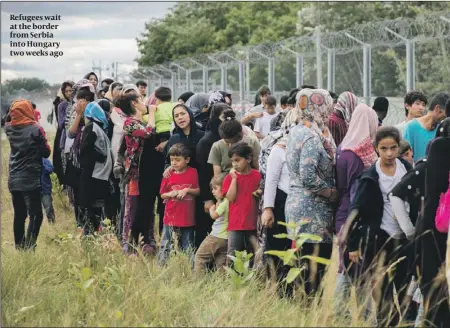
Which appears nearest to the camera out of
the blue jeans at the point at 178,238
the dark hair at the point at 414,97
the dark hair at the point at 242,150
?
the dark hair at the point at 242,150

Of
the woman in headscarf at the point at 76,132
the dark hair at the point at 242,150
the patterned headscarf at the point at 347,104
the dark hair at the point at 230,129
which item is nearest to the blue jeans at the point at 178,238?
the dark hair at the point at 230,129

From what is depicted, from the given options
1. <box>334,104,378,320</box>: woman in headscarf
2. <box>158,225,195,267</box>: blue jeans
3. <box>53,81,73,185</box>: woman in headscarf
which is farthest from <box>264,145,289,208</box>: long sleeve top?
<box>53,81,73,185</box>: woman in headscarf

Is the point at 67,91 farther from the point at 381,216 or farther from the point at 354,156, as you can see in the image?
the point at 381,216

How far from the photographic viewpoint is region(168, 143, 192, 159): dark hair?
9312mm

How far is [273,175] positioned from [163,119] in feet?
11.1

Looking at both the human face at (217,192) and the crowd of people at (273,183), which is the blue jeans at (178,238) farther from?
the human face at (217,192)

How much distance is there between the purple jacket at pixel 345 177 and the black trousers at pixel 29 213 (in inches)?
152

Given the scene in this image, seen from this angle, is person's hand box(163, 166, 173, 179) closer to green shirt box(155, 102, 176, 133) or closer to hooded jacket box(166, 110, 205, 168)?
hooded jacket box(166, 110, 205, 168)

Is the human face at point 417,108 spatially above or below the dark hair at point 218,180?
above

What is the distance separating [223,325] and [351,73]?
98.1 ft

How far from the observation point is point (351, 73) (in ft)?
115

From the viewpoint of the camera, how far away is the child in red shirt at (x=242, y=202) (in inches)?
329

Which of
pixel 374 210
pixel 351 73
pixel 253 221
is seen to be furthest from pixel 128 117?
pixel 351 73

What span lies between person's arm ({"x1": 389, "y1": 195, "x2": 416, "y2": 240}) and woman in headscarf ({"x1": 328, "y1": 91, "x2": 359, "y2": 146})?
5.32ft
